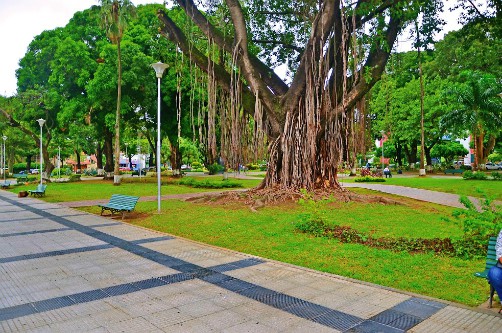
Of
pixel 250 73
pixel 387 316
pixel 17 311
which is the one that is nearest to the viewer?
pixel 387 316

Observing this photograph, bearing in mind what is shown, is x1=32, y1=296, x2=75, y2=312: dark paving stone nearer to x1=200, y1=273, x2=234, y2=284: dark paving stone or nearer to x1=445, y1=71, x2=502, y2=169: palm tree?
x1=200, y1=273, x2=234, y2=284: dark paving stone

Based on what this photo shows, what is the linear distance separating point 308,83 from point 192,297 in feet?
32.1

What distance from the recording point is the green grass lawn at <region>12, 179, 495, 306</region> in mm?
5348

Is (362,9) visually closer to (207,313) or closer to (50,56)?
(207,313)

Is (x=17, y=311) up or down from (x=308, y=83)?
down

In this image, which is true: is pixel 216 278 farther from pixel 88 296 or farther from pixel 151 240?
pixel 151 240

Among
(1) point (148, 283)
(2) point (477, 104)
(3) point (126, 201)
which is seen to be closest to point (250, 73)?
(3) point (126, 201)

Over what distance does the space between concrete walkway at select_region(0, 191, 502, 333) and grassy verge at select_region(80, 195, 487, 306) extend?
1.62 ft

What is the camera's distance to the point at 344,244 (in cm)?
756

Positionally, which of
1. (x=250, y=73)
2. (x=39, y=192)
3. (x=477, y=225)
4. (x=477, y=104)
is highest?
(x=477, y=104)

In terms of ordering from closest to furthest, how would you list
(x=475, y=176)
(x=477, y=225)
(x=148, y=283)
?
(x=148, y=283) → (x=477, y=225) → (x=475, y=176)

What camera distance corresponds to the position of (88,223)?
35.3 feet

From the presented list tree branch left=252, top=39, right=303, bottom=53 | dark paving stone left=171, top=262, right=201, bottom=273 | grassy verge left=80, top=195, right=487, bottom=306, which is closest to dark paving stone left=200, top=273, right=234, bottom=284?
dark paving stone left=171, top=262, right=201, bottom=273

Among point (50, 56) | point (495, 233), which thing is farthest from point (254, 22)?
point (50, 56)
